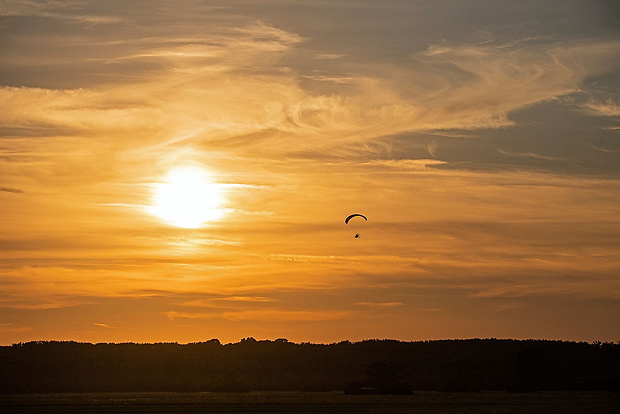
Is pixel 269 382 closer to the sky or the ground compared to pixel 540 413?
closer to the sky

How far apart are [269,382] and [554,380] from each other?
52.1 m

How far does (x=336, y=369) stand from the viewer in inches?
7190

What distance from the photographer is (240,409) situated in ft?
290

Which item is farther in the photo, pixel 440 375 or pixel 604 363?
pixel 440 375

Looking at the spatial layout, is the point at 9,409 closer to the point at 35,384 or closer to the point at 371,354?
the point at 35,384

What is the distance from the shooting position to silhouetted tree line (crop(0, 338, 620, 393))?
145 meters

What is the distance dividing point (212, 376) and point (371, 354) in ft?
113

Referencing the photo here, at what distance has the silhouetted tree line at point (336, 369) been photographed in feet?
474

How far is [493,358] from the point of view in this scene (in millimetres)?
175500

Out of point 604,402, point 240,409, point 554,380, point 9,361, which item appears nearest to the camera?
point 240,409

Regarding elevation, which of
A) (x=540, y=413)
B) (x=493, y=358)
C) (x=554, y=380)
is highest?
(x=493, y=358)

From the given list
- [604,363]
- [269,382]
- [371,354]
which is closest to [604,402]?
[604,363]

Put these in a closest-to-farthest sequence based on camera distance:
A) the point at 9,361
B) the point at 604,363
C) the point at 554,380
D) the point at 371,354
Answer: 1. the point at 554,380
2. the point at 604,363
3. the point at 9,361
4. the point at 371,354

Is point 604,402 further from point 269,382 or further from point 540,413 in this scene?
point 269,382
